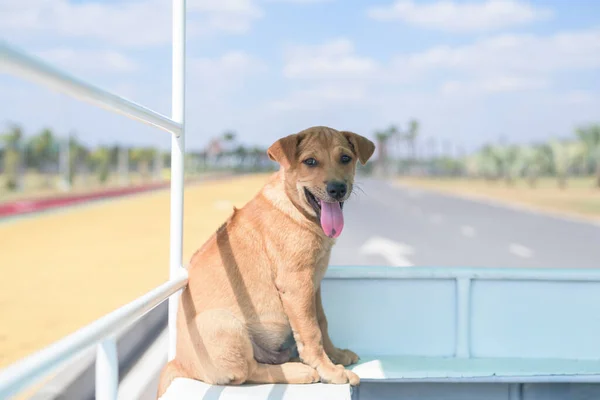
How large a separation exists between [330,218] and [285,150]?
40 cm

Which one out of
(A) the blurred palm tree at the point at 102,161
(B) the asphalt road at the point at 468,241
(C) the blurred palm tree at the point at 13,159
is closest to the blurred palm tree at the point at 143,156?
(A) the blurred palm tree at the point at 102,161

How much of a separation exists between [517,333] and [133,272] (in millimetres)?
16289

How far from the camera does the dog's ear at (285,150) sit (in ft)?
10.7

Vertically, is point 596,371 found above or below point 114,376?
below

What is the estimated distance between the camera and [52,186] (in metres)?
77.6

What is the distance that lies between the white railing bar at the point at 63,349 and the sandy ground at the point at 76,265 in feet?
5.01

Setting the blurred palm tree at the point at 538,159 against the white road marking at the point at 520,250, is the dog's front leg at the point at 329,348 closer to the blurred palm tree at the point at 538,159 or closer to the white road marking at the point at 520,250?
the white road marking at the point at 520,250

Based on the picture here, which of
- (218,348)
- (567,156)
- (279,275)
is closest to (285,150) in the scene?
(279,275)

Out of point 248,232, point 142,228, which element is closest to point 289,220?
point 248,232

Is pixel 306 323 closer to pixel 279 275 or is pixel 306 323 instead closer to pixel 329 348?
pixel 279 275

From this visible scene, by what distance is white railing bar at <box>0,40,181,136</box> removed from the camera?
136cm

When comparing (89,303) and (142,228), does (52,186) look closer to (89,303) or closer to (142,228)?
(142,228)

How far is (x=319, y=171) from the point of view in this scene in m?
3.25

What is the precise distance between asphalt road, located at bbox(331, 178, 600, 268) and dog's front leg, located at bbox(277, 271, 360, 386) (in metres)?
6.52
